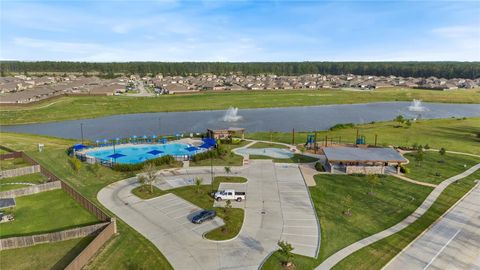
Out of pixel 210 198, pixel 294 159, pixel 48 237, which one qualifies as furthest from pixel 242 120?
pixel 48 237

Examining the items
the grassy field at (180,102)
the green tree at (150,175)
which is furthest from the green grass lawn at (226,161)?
the grassy field at (180,102)

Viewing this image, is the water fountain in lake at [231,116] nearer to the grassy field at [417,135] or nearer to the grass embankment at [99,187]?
the grassy field at [417,135]

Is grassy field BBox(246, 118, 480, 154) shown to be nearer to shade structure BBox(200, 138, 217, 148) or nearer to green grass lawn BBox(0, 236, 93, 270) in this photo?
A: shade structure BBox(200, 138, 217, 148)

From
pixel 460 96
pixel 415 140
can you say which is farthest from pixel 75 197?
pixel 460 96

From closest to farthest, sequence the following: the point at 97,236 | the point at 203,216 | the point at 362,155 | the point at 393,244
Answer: the point at 97,236
the point at 393,244
the point at 203,216
the point at 362,155

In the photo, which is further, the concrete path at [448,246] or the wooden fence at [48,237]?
Answer: the wooden fence at [48,237]

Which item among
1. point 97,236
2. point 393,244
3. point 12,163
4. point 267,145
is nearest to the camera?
point 97,236

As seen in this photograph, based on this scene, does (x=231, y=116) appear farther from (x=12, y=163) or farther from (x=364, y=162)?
(x=12, y=163)
